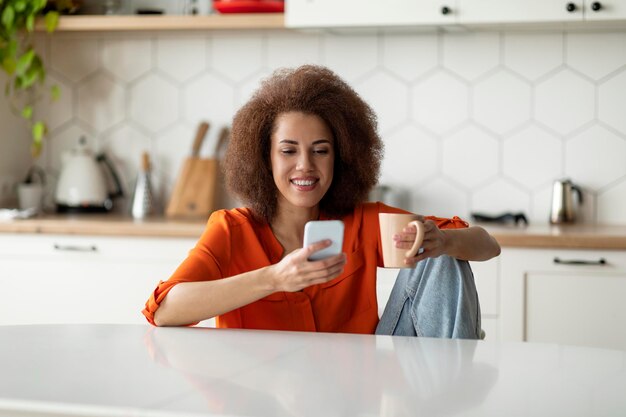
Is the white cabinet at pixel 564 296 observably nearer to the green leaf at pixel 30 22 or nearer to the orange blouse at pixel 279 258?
the orange blouse at pixel 279 258

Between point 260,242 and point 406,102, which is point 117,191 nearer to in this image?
point 406,102

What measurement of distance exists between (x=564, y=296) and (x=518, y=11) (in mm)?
887

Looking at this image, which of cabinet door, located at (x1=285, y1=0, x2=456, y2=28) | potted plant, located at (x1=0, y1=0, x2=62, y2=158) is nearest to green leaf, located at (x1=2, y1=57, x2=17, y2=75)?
potted plant, located at (x1=0, y1=0, x2=62, y2=158)

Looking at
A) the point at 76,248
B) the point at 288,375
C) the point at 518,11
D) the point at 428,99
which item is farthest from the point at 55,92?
the point at 288,375

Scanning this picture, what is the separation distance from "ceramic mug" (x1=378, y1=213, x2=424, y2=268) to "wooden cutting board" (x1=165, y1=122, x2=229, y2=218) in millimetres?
1882

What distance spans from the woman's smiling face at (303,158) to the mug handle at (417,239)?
413 mm

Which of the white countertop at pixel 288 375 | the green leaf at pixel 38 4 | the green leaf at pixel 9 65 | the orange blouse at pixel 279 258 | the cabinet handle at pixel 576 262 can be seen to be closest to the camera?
the white countertop at pixel 288 375

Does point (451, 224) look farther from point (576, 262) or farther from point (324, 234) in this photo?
point (576, 262)

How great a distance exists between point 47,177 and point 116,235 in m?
0.84

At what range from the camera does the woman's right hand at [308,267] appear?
1531 mm

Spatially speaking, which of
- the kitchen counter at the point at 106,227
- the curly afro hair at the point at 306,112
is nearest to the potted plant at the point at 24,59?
the kitchen counter at the point at 106,227

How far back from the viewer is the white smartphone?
150 centimetres

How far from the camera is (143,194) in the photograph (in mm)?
3467

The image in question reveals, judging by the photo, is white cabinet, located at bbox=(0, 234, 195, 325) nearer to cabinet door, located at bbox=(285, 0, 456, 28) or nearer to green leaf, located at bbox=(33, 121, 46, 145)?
green leaf, located at bbox=(33, 121, 46, 145)
